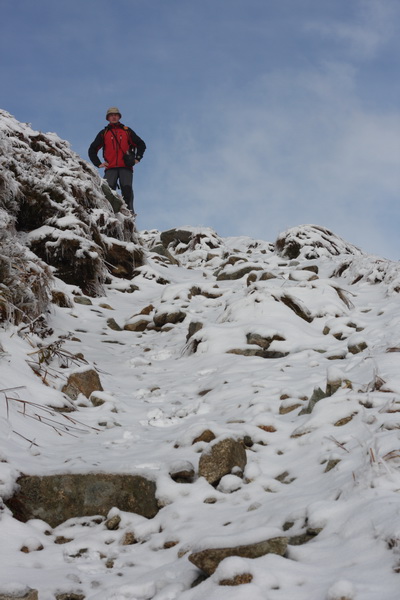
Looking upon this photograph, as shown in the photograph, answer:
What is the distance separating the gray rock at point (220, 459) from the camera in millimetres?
3035

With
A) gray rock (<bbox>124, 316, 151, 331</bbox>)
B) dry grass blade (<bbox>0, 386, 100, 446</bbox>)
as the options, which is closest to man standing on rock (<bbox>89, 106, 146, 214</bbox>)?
gray rock (<bbox>124, 316, 151, 331</bbox>)

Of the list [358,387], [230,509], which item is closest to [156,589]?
[230,509]

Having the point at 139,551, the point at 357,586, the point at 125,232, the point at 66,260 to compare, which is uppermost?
the point at 125,232

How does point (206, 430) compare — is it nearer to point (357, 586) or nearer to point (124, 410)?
point (124, 410)

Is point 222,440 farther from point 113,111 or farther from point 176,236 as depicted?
point 176,236

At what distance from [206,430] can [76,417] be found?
1.33 meters

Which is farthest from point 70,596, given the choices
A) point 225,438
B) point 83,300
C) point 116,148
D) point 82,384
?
point 116,148

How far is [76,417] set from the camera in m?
4.31

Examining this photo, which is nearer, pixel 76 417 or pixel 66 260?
pixel 76 417

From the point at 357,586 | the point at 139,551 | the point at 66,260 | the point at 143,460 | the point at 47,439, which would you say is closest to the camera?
the point at 357,586

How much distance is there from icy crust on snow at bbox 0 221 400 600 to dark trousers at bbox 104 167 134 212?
6432mm

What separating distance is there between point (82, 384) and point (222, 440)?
2.13 m

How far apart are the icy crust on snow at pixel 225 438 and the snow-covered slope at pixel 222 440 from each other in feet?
0.04

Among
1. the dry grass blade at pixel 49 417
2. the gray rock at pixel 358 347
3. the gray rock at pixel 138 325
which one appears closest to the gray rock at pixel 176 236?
the gray rock at pixel 138 325
